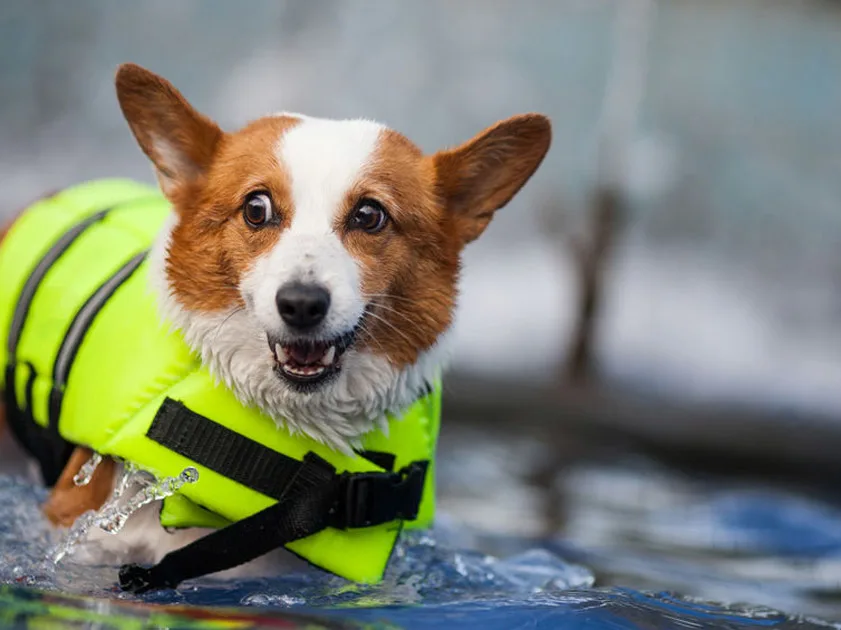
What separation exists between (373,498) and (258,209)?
73cm

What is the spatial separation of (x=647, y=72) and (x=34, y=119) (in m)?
3.82

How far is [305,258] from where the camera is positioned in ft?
7.95

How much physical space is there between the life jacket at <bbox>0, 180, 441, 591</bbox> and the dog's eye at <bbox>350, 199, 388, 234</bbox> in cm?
46

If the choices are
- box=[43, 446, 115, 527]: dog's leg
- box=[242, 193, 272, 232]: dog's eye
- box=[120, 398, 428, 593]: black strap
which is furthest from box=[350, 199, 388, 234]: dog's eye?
box=[43, 446, 115, 527]: dog's leg

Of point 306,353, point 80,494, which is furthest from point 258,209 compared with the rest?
point 80,494

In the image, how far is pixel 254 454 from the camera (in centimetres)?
261

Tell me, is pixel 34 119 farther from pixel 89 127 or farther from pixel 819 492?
pixel 819 492

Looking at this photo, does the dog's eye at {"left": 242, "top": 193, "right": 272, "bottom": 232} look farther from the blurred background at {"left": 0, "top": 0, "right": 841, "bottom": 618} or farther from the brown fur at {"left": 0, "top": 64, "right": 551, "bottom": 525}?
the blurred background at {"left": 0, "top": 0, "right": 841, "bottom": 618}

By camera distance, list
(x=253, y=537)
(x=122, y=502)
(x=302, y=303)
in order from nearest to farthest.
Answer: (x=302, y=303) → (x=253, y=537) → (x=122, y=502)

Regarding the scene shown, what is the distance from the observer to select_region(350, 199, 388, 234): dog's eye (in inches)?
103

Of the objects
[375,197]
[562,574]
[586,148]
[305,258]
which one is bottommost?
[562,574]

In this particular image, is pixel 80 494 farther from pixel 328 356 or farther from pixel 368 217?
pixel 368 217

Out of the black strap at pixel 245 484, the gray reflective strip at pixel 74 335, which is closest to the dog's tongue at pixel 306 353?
the black strap at pixel 245 484

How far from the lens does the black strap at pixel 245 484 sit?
258 cm
